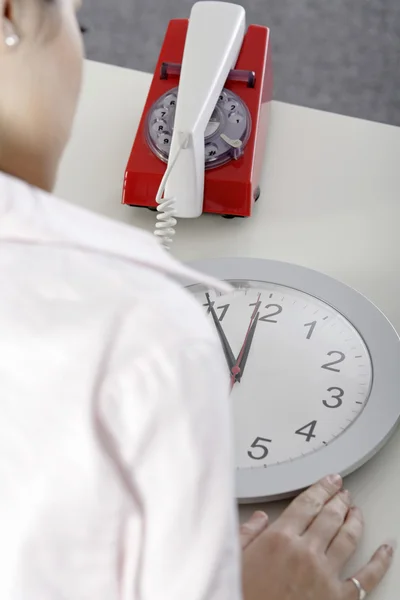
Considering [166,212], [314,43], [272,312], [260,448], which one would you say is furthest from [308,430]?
[314,43]

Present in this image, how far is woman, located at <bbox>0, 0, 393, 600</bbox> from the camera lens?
39 cm

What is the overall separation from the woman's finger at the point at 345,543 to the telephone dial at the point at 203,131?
0.39m

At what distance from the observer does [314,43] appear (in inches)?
89.7

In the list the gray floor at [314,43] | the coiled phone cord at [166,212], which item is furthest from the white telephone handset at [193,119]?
the gray floor at [314,43]

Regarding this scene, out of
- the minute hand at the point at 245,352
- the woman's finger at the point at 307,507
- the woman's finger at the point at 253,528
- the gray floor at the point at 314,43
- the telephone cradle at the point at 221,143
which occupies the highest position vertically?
the gray floor at the point at 314,43

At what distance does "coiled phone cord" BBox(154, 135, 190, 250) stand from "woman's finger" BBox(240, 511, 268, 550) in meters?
0.35

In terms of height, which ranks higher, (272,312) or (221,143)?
(221,143)

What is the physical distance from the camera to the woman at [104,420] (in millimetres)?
388

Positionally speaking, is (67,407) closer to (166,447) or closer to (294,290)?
(166,447)

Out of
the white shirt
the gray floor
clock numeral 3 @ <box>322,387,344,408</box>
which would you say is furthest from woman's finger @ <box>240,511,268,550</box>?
the gray floor

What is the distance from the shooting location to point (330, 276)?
2.89 feet

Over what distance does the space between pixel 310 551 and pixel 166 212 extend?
428mm

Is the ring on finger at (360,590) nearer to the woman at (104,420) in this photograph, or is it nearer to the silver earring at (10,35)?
the woman at (104,420)

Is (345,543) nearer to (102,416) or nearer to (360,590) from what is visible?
(360,590)
